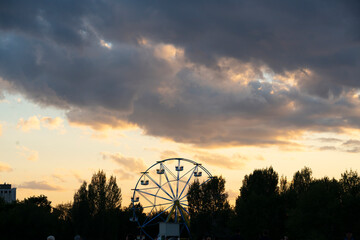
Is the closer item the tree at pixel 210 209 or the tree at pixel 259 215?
the tree at pixel 259 215

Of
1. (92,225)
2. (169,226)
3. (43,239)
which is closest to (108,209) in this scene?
(92,225)

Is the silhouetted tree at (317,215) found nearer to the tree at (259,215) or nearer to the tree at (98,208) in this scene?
the tree at (259,215)

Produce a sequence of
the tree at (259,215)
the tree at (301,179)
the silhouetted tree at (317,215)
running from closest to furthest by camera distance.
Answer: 1. the silhouetted tree at (317,215)
2. the tree at (259,215)
3. the tree at (301,179)

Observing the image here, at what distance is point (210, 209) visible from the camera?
116250 mm

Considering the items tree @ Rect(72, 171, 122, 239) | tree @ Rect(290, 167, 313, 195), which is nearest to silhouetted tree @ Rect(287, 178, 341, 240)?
tree @ Rect(290, 167, 313, 195)

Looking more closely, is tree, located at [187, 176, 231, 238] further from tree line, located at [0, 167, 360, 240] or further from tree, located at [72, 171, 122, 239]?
tree, located at [72, 171, 122, 239]

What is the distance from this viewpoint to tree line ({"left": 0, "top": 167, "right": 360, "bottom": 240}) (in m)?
74.8

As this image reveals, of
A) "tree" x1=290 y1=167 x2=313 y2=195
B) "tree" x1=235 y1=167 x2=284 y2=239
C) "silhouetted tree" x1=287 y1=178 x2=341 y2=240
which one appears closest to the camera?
"silhouetted tree" x1=287 y1=178 x2=341 y2=240

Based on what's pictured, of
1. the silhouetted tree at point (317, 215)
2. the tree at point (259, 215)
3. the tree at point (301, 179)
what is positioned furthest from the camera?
the tree at point (301, 179)

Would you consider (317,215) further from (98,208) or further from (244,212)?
(98,208)

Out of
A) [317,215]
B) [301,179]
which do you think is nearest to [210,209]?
[301,179]

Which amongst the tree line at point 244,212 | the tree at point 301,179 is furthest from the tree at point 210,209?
the tree at point 301,179

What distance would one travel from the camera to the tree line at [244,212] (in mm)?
74812

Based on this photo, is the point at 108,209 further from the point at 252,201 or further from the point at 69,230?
the point at 252,201
